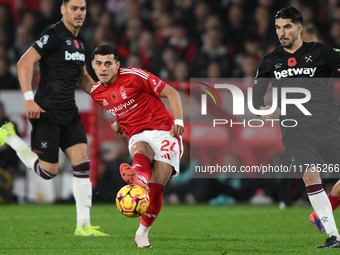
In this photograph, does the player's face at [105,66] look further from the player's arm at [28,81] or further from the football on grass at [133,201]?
the football on grass at [133,201]

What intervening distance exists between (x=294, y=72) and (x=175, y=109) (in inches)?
45.9

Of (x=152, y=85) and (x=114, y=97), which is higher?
(x=152, y=85)

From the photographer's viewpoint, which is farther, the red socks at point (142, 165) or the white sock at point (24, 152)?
the white sock at point (24, 152)

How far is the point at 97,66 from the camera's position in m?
6.38

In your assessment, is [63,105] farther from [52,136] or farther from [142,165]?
[142,165]

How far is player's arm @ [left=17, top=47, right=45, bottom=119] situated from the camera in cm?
704

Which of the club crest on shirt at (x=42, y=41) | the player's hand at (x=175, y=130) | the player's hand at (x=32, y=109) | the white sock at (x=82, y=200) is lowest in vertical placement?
the white sock at (x=82, y=200)

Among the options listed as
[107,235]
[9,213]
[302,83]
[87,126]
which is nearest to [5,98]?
[87,126]

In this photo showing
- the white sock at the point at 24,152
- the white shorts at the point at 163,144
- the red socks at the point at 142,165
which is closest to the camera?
the red socks at the point at 142,165

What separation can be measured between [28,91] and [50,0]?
25.3 feet

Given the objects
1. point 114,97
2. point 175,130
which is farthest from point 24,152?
point 175,130

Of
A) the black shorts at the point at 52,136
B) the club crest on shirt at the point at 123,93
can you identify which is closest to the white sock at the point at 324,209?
the club crest on shirt at the point at 123,93

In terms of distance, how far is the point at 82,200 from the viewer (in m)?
7.41

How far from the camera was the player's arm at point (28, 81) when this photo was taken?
23.1ft
